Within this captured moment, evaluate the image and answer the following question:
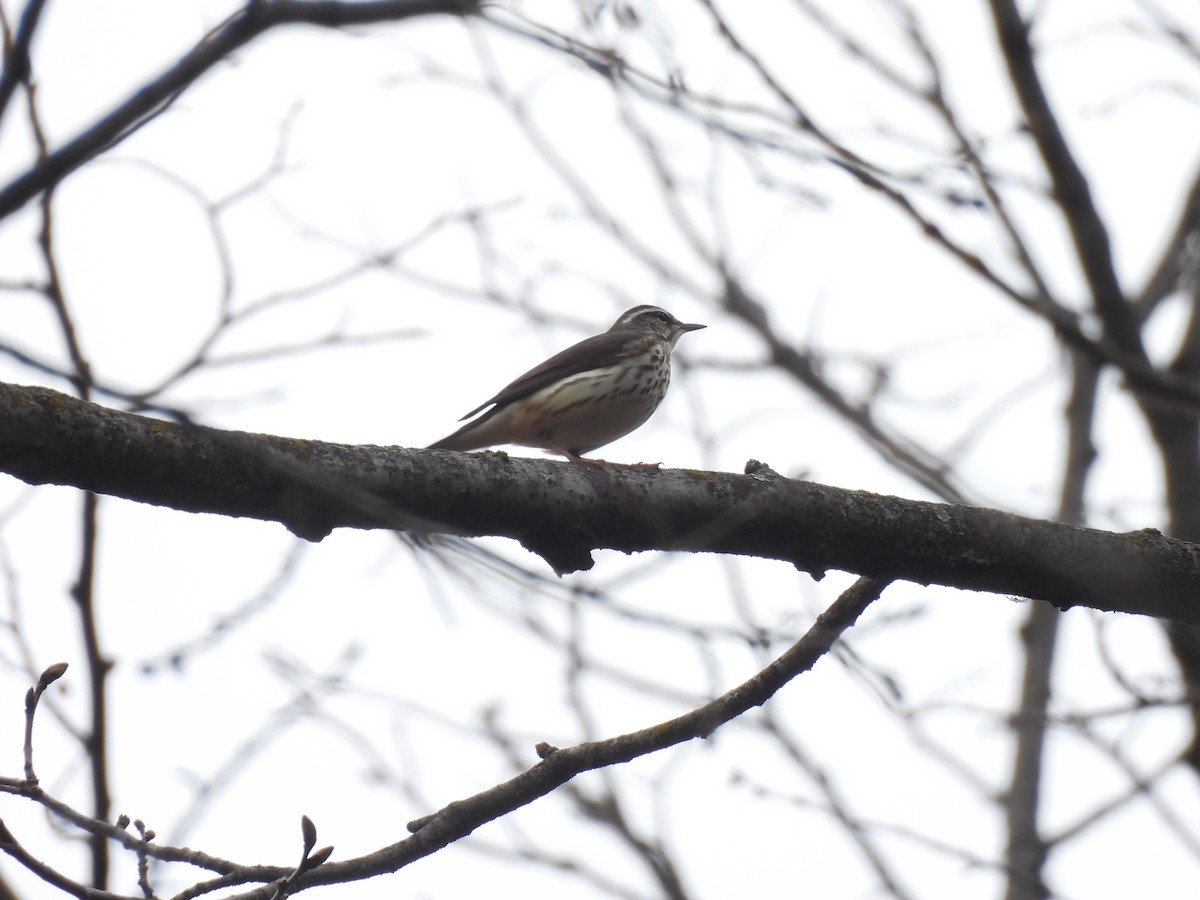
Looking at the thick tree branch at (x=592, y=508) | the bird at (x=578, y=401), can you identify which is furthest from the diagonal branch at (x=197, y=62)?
the bird at (x=578, y=401)

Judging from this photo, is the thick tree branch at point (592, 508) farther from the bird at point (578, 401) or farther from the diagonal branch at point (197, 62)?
the bird at point (578, 401)

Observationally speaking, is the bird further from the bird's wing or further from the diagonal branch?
the diagonal branch

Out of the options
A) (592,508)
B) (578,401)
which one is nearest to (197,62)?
(592,508)

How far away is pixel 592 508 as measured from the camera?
441cm

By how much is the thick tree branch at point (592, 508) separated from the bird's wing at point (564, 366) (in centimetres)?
390

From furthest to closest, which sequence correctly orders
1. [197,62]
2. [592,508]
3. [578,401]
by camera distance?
[578,401] → [592,508] → [197,62]

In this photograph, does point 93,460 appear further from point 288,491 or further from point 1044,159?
point 1044,159

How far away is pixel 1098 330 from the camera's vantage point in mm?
7703

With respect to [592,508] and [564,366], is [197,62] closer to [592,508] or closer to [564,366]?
[592,508]

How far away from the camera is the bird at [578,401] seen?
28.3 feet

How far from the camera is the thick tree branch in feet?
12.1

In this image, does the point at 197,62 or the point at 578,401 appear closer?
the point at 197,62

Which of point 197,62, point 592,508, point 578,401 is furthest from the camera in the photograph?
point 578,401

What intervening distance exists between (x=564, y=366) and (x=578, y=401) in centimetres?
40
